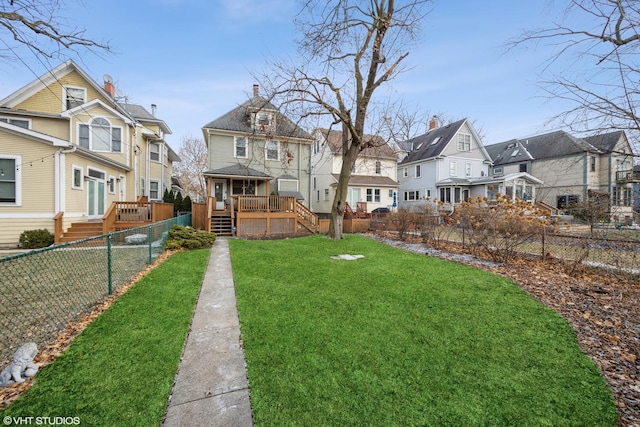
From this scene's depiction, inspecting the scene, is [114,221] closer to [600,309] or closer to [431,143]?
[600,309]

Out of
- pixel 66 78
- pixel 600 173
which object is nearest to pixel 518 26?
pixel 66 78

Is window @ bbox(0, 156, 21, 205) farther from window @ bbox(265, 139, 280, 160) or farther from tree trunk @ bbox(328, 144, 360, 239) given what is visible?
tree trunk @ bbox(328, 144, 360, 239)

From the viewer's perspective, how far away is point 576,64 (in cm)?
502

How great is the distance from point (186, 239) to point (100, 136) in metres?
9.98

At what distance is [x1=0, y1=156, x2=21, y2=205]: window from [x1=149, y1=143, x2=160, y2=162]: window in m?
8.79

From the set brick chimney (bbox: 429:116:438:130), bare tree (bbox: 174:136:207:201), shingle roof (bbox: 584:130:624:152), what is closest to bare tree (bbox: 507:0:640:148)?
shingle roof (bbox: 584:130:624:152)

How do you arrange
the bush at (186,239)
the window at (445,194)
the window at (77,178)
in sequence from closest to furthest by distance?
the bush at (186,239)
the window at (77,178)
the window at (445,194)

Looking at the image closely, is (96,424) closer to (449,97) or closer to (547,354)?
(547,354)

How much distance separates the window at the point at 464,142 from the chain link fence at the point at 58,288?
26254 millimetres

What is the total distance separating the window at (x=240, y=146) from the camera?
18.4 m

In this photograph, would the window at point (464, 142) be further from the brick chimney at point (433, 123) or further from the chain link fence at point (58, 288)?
the chain link fence at point (58, 288)

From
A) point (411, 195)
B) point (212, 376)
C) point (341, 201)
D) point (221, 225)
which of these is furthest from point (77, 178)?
point (411, 195)

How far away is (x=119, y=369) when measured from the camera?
282 centimetres

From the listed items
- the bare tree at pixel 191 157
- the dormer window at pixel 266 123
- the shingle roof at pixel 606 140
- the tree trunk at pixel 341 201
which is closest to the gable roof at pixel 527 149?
the tree trunk at pixel 341 201
